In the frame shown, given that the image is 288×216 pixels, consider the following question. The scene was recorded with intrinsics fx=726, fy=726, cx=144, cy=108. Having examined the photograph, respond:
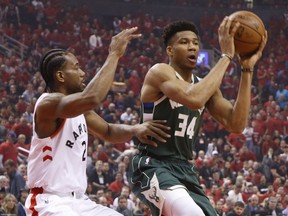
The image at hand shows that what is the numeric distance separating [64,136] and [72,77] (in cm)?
47

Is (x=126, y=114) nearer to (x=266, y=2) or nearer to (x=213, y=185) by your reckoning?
(x=213, y=185)

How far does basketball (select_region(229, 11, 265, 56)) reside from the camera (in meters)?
5.61

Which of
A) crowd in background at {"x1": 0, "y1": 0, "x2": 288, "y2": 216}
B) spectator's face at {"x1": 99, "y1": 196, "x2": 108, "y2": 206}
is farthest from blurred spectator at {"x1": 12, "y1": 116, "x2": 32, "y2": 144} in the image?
spectator's face at {"x1": 99, "y1": 196, "x2": 108, "y2": 206}

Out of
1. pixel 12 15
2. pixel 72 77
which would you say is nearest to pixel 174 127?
pixel 72 77

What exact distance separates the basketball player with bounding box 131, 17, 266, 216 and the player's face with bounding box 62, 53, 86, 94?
56cm

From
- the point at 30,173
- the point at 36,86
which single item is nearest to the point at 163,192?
the point at 30,173

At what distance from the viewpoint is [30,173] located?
206 inches

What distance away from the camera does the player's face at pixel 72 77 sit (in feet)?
17.7

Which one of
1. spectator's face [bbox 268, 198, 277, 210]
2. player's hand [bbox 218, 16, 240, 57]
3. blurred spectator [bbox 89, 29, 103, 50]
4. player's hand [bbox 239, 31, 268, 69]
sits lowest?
spectator's face [bbox 268, 198, 277, 210]

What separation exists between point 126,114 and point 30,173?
39.4ft

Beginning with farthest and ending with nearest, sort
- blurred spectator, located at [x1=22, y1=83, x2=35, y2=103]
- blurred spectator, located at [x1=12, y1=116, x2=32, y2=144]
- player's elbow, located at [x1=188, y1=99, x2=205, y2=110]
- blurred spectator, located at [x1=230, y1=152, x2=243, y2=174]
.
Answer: blurred spectator, located at [x1=22, y1=83, x2=35, y2=103] → blurred spectator, located at [x1=230, y1=152, x2=243, y2=174] → blurred spectator, located at [x1=12, y1=116, x2=32, y2=144] → player's elbow, located at [x1=188, y1=99, x2=205, y2=110]

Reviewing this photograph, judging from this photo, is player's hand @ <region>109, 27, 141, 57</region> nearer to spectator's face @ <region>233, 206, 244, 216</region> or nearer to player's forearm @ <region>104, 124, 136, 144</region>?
player's forearm @ <region>104, 124, 136, 144</region>

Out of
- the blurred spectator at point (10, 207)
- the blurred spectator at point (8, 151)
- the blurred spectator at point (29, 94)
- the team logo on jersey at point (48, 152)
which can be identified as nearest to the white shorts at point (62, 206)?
the team logo on jersey at point (48, 152)

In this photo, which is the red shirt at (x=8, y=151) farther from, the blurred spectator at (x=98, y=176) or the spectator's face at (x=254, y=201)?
the spectator's face at (x=254, y=201)
